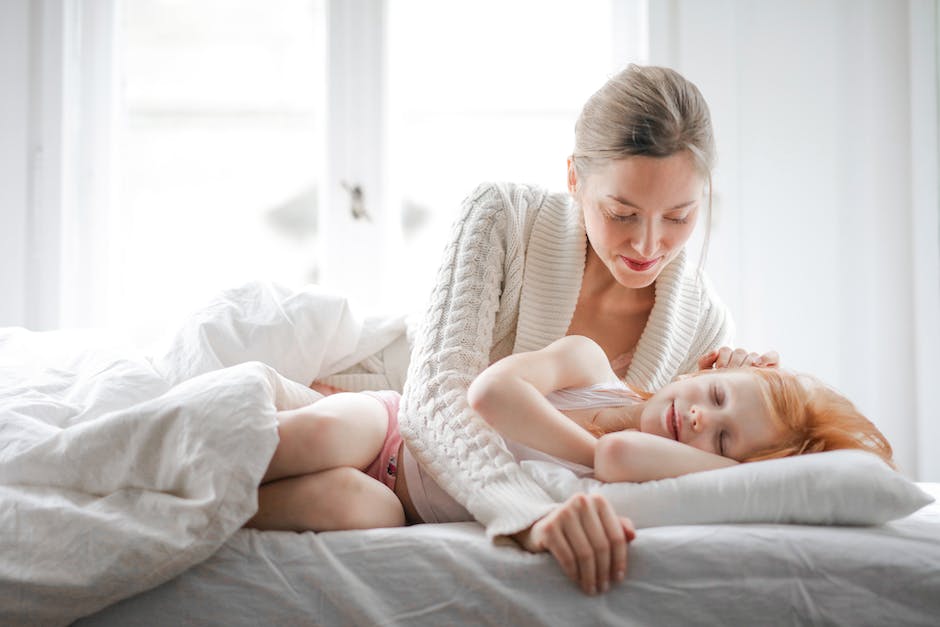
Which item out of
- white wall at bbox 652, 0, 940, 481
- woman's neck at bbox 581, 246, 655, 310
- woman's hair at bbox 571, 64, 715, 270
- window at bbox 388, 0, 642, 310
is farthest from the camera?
window at bbox 388, 0, 642, 310

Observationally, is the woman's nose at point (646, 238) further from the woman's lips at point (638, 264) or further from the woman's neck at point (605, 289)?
the woman's neck at point (605, 289)

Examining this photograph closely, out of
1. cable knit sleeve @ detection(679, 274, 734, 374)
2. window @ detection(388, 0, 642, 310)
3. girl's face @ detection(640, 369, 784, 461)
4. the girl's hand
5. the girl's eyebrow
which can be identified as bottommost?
girl's face @ detection(640, 369, 784, 461)

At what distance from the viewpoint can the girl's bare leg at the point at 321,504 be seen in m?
1.03

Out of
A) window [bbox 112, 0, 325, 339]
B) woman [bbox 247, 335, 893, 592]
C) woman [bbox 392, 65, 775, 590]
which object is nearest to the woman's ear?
woman [bbox 392, 65, 775, 590]

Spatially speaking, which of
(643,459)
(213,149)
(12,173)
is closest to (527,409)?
(643,459)

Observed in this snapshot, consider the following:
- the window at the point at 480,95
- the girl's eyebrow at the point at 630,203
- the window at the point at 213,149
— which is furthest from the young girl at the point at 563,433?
the window at the point at 213,149

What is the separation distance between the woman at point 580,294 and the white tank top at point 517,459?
56 mm

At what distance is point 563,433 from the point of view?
1.09 meters

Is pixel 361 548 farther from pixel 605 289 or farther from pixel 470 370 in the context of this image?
pixel 605 289

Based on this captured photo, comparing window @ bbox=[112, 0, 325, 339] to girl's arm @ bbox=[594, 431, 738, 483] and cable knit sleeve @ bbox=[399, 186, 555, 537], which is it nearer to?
cable knit sleeve @ bbox=[399, 186, 555, 537]

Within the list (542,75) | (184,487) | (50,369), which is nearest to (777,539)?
(184,487)

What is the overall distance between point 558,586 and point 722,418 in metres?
0.37

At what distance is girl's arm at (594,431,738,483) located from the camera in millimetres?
1042

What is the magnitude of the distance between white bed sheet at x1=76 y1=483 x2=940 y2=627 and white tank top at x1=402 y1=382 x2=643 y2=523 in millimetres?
207
